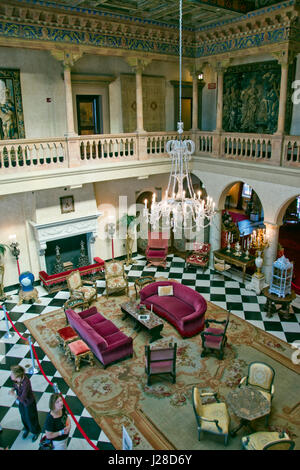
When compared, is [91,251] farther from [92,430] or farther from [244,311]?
[92,430]

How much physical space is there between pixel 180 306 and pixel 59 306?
136 inches

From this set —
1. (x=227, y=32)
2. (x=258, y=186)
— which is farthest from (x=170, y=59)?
(x=258, y=186)

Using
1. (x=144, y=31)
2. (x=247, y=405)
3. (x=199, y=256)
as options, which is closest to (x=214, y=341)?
(x=247, y=405)

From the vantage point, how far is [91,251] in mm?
13297

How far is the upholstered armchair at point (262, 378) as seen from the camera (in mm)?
6777

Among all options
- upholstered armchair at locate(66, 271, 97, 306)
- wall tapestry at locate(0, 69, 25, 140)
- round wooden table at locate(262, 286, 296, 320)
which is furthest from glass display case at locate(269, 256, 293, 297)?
wall tapestry at locate(0, 69, 25, 140)

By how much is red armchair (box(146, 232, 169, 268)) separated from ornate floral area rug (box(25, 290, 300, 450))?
3.60m

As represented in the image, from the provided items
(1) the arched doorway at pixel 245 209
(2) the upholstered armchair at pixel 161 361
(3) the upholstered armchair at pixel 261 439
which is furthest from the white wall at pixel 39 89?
(3) the upholstered armchair at pixel 261 439

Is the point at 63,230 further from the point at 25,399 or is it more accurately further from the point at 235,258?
the point at 25,399

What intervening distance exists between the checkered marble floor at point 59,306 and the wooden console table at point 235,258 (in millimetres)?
650

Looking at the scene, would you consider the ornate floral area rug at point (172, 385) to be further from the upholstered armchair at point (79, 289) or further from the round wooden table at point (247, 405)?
the upholstered armchair at point (79, 289)

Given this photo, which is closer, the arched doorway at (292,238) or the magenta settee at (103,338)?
the magenta settee at (103,338)
